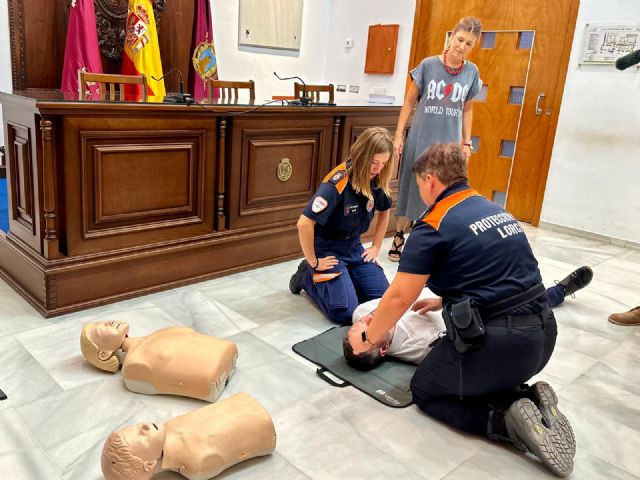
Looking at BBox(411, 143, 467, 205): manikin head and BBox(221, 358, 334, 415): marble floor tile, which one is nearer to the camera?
BBox(411, 143, 467, 205): manikin head

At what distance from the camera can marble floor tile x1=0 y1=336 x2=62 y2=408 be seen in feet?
6.28

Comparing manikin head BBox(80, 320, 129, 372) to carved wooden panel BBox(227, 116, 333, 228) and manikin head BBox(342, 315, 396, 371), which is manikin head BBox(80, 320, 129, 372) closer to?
manikin head BBox(342, 315, 396, 371)

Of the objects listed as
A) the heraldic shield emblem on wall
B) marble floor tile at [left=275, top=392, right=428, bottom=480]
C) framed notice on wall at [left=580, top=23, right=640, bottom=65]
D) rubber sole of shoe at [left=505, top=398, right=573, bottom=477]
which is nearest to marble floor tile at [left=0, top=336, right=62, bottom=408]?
marble floor tile at [left=275, top=392, right=428, bottom=480]

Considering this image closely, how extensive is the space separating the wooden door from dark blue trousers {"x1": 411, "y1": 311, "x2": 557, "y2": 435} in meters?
3.21

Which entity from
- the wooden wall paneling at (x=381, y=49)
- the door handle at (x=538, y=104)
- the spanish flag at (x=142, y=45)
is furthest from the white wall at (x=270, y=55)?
the door handle at (x=538, y=104)

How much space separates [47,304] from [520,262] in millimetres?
1950

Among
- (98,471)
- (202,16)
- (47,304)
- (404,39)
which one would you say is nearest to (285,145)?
(47,304)

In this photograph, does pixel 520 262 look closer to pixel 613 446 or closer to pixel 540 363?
pixel 540 363

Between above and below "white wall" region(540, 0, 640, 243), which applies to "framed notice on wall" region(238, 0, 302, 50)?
above

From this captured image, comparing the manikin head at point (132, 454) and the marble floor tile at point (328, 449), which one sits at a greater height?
the manikin head at point (132, 454)

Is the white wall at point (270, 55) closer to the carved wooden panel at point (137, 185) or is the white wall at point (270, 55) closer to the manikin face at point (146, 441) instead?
the carved wooden panel at point (137, 185)

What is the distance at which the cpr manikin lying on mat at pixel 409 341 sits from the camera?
2.23m

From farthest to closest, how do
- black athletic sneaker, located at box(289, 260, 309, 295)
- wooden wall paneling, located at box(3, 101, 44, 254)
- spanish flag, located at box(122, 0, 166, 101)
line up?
spanish flag, located at box(122, 0, 166, 101)
black athletic sneaker, located at box(289, 260, 309, 295)
wooden wall paneling, located at box(3, 101, 44, 254)

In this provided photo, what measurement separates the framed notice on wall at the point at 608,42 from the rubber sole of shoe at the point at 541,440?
3.44m
